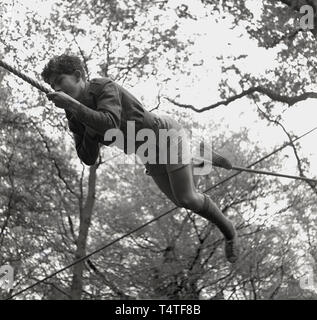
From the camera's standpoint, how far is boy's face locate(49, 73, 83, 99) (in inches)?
130

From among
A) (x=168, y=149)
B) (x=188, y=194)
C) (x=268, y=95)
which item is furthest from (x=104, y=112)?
(x=268, y=95)

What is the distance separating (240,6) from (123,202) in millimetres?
5302

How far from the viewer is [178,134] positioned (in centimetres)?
367

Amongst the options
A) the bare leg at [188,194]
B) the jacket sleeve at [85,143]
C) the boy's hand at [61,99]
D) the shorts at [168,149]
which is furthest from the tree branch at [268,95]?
the boy's hand at [61,99]

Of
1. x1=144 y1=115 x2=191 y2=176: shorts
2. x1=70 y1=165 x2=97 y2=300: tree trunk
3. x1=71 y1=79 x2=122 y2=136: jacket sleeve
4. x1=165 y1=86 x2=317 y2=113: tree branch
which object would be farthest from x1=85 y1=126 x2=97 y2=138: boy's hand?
x1=165 y1=86 x2=317 y2=113: tree branch

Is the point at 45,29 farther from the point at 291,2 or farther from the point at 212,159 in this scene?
the point at 212,159

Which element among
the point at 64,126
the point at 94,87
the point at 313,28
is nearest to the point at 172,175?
the point at 94,87

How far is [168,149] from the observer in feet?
11.6

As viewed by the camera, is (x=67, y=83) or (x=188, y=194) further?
(x=188, y=194)

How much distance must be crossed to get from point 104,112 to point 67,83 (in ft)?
1.10

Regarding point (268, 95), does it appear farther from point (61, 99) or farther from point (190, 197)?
point (61, 99)

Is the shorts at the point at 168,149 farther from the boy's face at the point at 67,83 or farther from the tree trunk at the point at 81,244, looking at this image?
the tree trunk at the point at 81,244

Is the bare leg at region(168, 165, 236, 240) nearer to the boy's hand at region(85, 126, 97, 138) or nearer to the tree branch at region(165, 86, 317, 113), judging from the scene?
the boy's hand at region(85, 126, 97, 138)

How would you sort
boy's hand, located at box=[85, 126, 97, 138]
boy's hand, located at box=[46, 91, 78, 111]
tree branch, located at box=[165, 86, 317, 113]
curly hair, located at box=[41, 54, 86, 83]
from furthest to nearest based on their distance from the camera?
tree branch, located at box=[165, 86, 317, 113] → boy's hand, located at box=[85, 126, 97, 138] → curly hair, located at box=[41, 54, 86, 83] → boy's hand, located at box=[46, 91, 78, 111]
